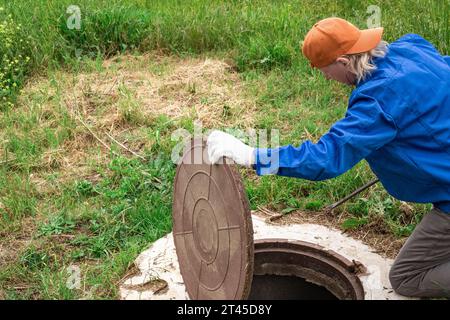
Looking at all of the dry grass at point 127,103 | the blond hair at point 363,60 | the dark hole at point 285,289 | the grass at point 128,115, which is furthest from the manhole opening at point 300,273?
the dry grass at point 127,103

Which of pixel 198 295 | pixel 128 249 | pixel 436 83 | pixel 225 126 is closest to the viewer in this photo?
pixel 436 83

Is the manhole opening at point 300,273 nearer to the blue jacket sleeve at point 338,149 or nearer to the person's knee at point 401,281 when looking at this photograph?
the person's knee at point 401,281

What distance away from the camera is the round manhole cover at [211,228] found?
279 cm

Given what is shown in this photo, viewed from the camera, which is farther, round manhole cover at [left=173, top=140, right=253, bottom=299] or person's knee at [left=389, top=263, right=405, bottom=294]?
person's knee at [left=389, top=263, right=405, bottom=294]

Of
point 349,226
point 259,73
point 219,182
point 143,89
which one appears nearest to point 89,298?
point 219,182

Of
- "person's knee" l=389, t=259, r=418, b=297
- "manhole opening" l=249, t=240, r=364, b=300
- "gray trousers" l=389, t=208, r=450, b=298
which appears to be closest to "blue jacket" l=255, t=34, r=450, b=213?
"gray trousers" l=389, t=208, r=450, b=298

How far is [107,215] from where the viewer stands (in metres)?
4.41

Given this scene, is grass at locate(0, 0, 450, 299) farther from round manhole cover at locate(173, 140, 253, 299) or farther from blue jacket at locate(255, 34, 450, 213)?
blue jacket at locate(255, 34, 450, 213)

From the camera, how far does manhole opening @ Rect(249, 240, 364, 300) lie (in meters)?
3.64

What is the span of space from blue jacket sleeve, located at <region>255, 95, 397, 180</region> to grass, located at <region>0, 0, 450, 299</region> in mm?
1399

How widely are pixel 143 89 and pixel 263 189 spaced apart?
2085 mm

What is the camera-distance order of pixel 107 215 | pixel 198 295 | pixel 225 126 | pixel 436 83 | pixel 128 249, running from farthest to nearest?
pixel 225 126 → pixel 107 215 → pixel 128 249 → pixel 198 295 → pixel 436 83

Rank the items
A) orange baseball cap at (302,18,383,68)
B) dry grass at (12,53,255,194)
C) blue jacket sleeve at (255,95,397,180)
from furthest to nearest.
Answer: dry grass at (12,53,255,194), orange baseball cap at (302,18,383,68), blue jacket sleeve at (255,95,397,180)

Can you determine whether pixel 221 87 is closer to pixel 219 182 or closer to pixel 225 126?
pixel 225 126
